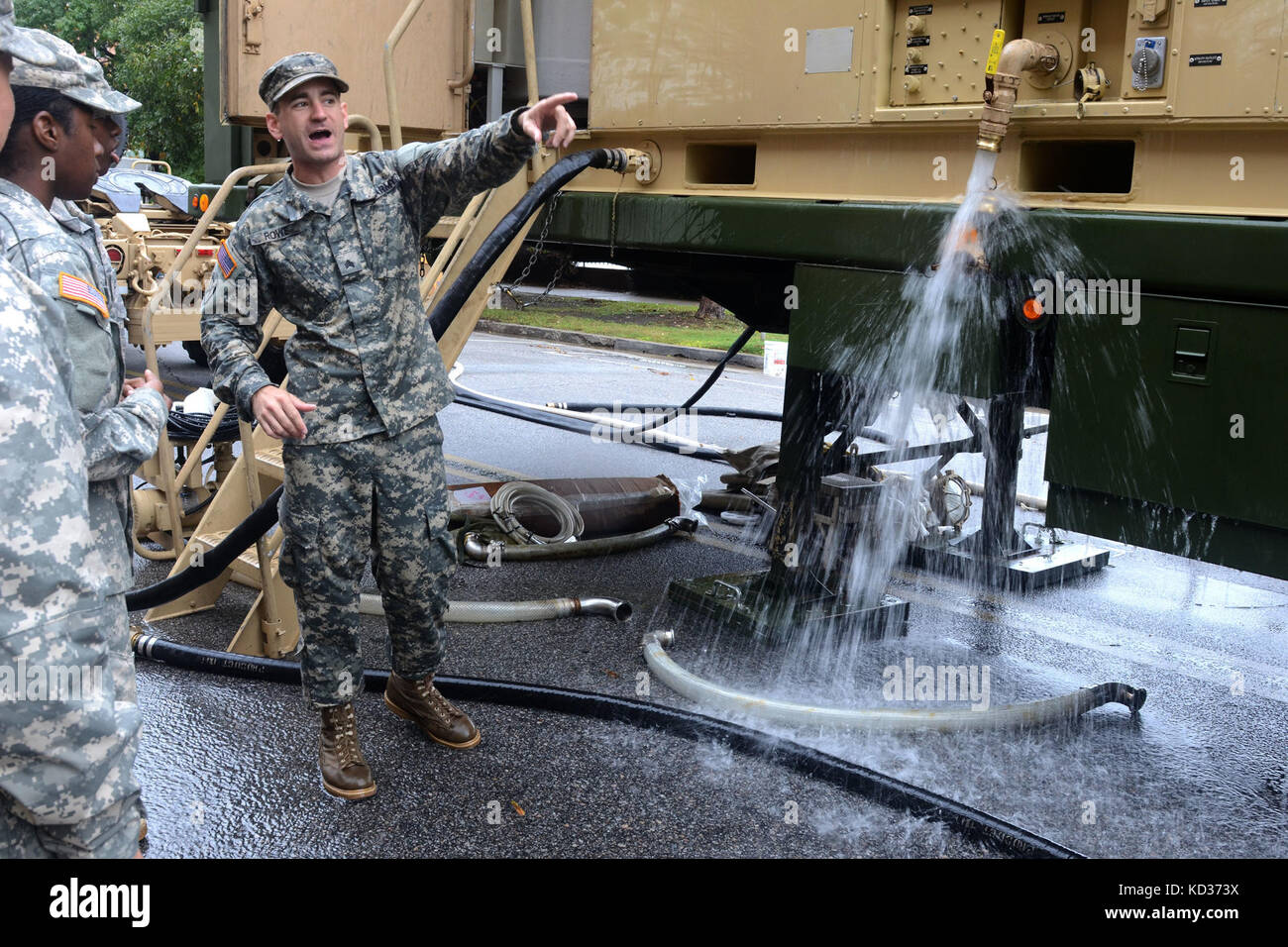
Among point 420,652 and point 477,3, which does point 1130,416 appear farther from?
point 477,3

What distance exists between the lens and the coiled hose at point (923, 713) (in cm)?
401

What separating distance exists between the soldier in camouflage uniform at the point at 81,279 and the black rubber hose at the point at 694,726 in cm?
158

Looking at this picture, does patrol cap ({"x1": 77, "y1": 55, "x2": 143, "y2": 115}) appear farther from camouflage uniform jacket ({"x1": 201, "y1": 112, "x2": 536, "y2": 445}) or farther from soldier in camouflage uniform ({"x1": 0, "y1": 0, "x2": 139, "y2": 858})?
camouflage uniform jacket ({"x1": 201, "y1": 112, "x2": 536, "y2": 445})

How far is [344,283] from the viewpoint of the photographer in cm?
355

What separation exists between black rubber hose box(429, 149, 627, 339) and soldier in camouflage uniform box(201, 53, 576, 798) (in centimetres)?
66

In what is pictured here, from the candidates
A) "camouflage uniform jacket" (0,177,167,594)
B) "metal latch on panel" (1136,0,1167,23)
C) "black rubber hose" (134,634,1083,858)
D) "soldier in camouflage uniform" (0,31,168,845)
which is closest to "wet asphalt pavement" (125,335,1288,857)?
"black rubber hose" (134,634,1083,858)

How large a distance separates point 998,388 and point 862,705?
1147 millimetres

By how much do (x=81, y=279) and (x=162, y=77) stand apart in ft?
87.2

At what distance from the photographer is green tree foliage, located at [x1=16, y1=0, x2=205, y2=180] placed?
2617 centimetres

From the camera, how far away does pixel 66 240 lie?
2488 mm

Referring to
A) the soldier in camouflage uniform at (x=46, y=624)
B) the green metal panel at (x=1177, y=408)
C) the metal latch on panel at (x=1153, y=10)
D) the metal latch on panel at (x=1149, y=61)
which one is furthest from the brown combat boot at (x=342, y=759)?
the metal latch on panel at (x=1153, y=10)

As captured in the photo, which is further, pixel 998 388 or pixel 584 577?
pixel 584 577

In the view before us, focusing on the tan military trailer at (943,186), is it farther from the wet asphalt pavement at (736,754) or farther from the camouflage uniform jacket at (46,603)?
the camouflage uniform jacket at (46,603)

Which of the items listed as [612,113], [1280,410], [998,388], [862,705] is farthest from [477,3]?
[1280,410]
